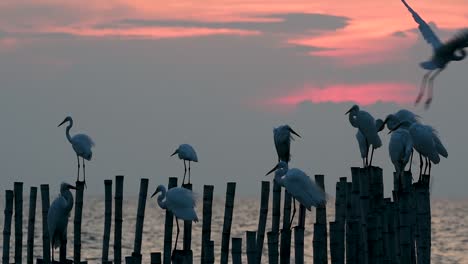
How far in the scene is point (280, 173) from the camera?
1803 cm

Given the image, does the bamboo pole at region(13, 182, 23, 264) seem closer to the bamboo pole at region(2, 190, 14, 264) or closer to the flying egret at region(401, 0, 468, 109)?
the bamboo pole at region(2, 190, 14, 264)

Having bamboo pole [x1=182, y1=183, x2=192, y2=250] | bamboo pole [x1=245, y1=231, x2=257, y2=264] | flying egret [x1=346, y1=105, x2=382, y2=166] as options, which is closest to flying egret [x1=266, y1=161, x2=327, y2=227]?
bamboo pole [x1=182, y1=183, x2=192, y2=250]

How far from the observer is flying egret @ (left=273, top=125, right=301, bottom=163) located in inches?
834

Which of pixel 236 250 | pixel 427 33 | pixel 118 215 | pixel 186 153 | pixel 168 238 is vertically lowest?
pixel 236 250

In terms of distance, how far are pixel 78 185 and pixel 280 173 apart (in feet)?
11.9

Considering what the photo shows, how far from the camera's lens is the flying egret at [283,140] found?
69.5 feet

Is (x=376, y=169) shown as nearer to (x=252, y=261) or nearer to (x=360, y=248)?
(x=360, y=248)

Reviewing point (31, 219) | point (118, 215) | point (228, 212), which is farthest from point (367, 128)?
point (31, 219)

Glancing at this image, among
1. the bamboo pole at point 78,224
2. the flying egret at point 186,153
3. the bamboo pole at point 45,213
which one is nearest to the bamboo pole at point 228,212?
the bamboo pole at point 78,224

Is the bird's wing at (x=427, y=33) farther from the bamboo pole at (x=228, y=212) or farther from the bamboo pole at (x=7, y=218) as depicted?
the bamboo pole at (x=7, y=218)

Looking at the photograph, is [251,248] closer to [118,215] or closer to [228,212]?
[228,212]

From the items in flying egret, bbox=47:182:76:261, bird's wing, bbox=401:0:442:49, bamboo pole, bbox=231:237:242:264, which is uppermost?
bird's wing, bbox=401:0:442:49

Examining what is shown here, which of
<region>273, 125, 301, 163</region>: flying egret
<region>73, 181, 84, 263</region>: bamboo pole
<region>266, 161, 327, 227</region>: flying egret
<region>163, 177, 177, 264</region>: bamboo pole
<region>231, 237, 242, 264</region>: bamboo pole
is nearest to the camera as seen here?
<region>231, 237, 242, 264</region>: bamboo pole

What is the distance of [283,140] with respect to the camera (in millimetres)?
21156
